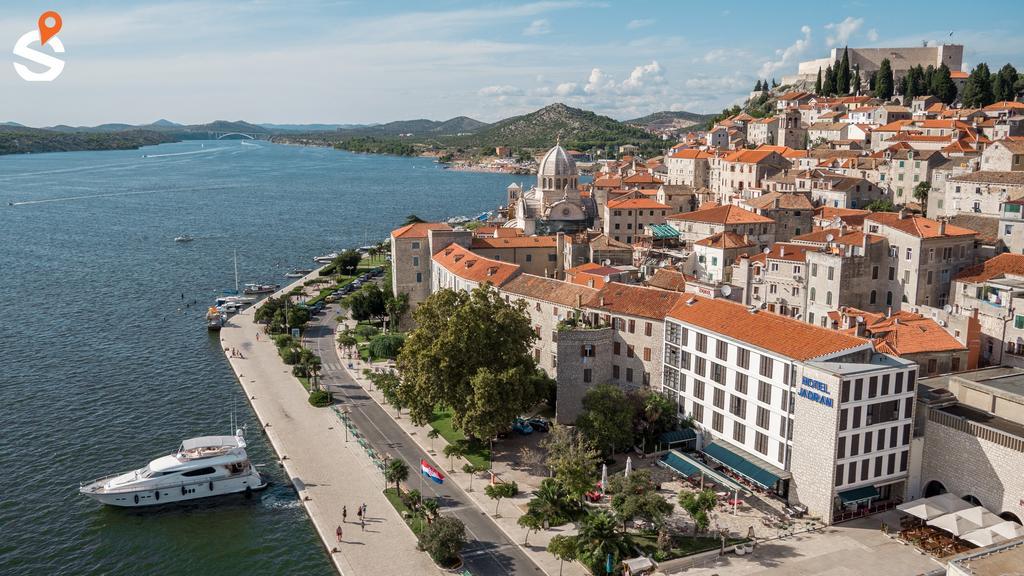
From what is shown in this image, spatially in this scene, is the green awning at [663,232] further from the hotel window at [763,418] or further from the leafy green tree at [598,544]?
the leafy green tree at [598,544]

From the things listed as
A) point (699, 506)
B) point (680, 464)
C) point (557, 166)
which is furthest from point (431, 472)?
point (557, 166)

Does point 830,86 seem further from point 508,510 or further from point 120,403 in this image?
point 120,403

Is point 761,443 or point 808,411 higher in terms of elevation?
point 808,411

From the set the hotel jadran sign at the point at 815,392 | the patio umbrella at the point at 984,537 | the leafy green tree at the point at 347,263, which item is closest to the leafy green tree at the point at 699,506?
the hotel jadran sign at the point at 815,392

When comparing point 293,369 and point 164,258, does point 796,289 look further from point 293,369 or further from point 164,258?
point 164,258

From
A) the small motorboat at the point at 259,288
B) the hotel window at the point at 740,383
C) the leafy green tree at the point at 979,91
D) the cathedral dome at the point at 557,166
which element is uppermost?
the leafy green tree at the point at 979,91
